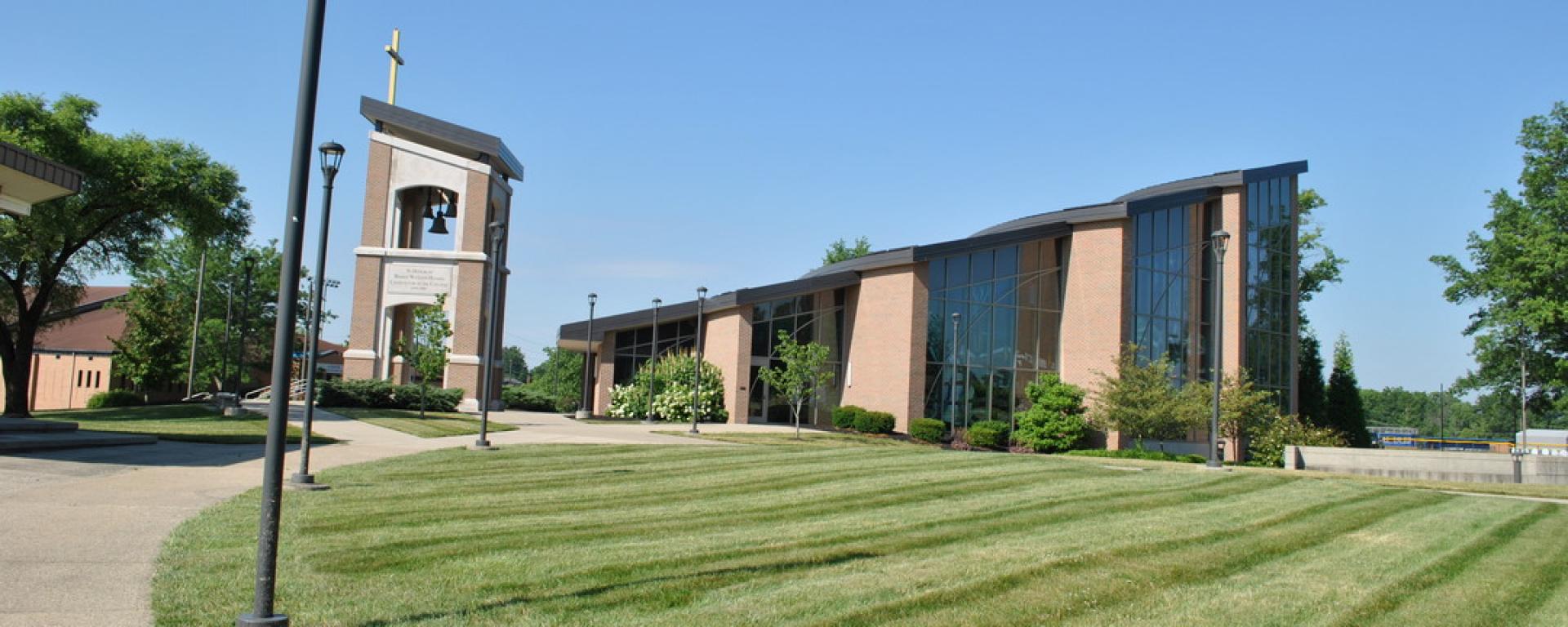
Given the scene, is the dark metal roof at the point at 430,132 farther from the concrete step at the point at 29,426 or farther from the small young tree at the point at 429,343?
the concrete step at the point at 29,426

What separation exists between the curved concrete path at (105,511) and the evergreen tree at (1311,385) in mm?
37046

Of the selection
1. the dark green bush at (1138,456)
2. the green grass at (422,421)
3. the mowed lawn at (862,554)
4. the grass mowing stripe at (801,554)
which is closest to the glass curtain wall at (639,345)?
the green grass at (422,421)

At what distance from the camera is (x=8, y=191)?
18.8 m

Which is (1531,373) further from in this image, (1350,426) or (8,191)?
(8,191)

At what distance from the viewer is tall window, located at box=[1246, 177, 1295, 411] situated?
41344 mm

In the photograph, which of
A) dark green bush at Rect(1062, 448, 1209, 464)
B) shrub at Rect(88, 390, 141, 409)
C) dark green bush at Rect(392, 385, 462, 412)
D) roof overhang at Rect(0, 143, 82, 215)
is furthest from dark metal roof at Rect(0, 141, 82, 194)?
shrub at Rect(88, 390, 141, 409)

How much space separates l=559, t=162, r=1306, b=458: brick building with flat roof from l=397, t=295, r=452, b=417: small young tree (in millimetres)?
6004

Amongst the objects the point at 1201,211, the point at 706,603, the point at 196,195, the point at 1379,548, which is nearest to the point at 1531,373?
the point at 1201,211

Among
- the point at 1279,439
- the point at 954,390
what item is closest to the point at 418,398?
the point at 954,390

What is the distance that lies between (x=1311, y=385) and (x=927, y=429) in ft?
76.6

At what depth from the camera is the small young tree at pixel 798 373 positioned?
1328 inches

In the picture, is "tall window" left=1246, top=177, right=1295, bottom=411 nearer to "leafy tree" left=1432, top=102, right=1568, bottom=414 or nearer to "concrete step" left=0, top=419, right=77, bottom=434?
"leafy tree" left=1432, top=102, right=1568, bottom=414

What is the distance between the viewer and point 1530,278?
41.1m

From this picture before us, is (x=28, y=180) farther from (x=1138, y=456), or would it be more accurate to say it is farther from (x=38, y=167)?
(x=1138, y=456)
